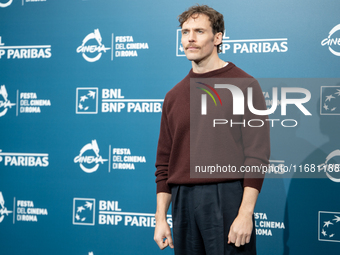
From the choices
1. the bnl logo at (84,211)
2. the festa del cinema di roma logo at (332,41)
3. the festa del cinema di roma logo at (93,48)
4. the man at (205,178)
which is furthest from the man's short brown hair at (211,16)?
the bnl logo at (84,211)

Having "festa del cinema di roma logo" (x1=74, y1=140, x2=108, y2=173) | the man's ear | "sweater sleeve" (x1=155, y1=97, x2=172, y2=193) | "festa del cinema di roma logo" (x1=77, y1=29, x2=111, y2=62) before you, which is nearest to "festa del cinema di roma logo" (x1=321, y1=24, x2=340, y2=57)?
the man's ear

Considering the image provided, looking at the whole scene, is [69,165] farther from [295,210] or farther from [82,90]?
[295,210]

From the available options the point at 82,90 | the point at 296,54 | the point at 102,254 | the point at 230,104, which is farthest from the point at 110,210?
the point at 296,54

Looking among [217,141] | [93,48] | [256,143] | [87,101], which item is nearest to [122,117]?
[87,101]

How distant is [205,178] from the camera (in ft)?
4.87

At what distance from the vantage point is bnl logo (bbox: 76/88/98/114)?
2.67 metres

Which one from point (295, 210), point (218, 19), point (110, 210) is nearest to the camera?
point (218, 19)

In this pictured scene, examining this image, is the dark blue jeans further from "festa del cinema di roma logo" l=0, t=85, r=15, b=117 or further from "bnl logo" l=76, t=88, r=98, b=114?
"festa del cinema di roma logo" l=0, t=85, r=15, b=117

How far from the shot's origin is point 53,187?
2.74 meters

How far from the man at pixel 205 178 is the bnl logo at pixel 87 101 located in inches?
42.6

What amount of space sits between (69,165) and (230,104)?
1.63 m

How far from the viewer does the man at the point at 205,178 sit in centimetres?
145

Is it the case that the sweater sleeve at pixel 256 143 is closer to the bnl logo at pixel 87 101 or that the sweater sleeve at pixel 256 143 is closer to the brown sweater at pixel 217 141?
the brown sweater at pixel 217 141

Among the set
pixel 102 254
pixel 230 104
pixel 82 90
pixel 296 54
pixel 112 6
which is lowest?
pixel 102 254
